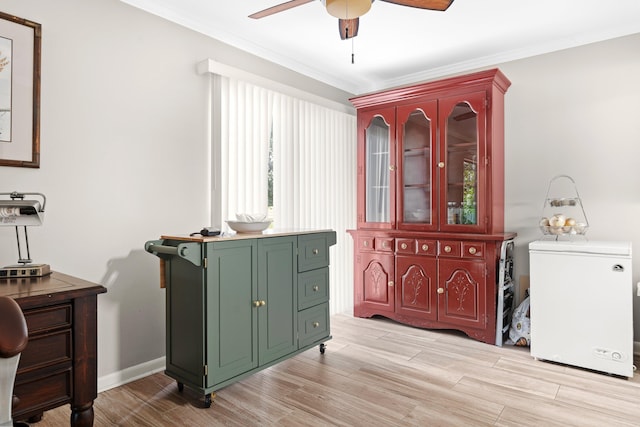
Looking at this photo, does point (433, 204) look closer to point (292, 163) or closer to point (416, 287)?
point (416, 287)

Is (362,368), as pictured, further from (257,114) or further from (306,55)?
(306,55)

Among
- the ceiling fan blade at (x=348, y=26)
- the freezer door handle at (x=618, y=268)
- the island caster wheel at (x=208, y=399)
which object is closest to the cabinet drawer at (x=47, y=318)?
the island caster wheel at (x=208, y=399)

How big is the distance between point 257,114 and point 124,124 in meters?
1.11

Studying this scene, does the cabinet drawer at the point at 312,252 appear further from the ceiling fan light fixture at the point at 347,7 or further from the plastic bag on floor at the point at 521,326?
the plastic bag on floor at the point at 521,326

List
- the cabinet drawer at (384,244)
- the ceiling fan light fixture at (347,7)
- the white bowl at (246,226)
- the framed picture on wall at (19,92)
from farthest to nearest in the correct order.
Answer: the cabinet drawer at (384,244)
the white bowl at (246,226)
the framed picture on wall at (19,92)
the ceiling fan light fixture at (347,7)

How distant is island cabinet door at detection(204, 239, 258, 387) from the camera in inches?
89.2

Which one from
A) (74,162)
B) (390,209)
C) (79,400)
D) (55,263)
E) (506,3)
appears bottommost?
(79,400)

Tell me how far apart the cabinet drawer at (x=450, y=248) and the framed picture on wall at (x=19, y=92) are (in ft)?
9.84

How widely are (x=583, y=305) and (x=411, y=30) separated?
2.40m

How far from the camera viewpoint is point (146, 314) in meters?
2.73

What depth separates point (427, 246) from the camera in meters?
3.60

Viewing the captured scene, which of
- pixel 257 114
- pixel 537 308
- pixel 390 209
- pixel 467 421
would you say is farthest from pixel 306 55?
pixel 467 421

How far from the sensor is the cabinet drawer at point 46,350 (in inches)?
56.3

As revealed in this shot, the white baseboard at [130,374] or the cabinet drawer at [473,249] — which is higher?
the cabinet drawer at [473,249]
